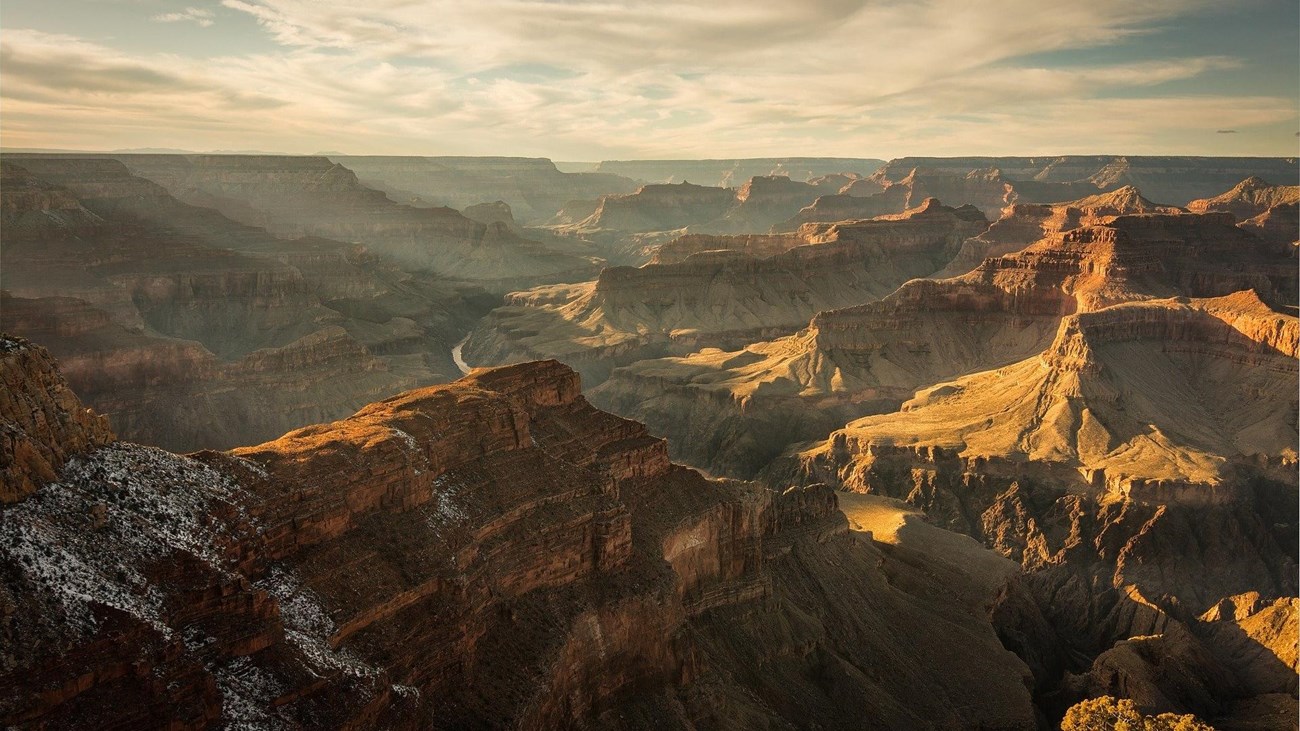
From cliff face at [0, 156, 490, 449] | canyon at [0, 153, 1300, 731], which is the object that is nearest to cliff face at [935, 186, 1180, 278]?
canyon at [0, 153, 1300, 731]

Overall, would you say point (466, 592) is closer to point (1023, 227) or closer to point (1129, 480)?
point (1129, 480)

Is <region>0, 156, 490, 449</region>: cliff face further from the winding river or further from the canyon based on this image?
the winding river

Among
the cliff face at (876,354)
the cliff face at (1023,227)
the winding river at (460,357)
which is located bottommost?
the winding river at (460,357)

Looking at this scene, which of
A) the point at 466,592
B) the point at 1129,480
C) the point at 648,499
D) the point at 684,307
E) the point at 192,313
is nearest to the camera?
the point at 466,592

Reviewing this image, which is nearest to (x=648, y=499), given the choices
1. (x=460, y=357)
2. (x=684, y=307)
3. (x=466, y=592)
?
(x=466, y=592)

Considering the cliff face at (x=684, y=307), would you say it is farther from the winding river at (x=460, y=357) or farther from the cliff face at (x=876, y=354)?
the cliff face at (x=876, y=354)

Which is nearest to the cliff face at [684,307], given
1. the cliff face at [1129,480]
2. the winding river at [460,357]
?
the winding river at [460,357]

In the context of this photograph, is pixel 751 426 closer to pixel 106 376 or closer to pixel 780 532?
pixel 780 532
